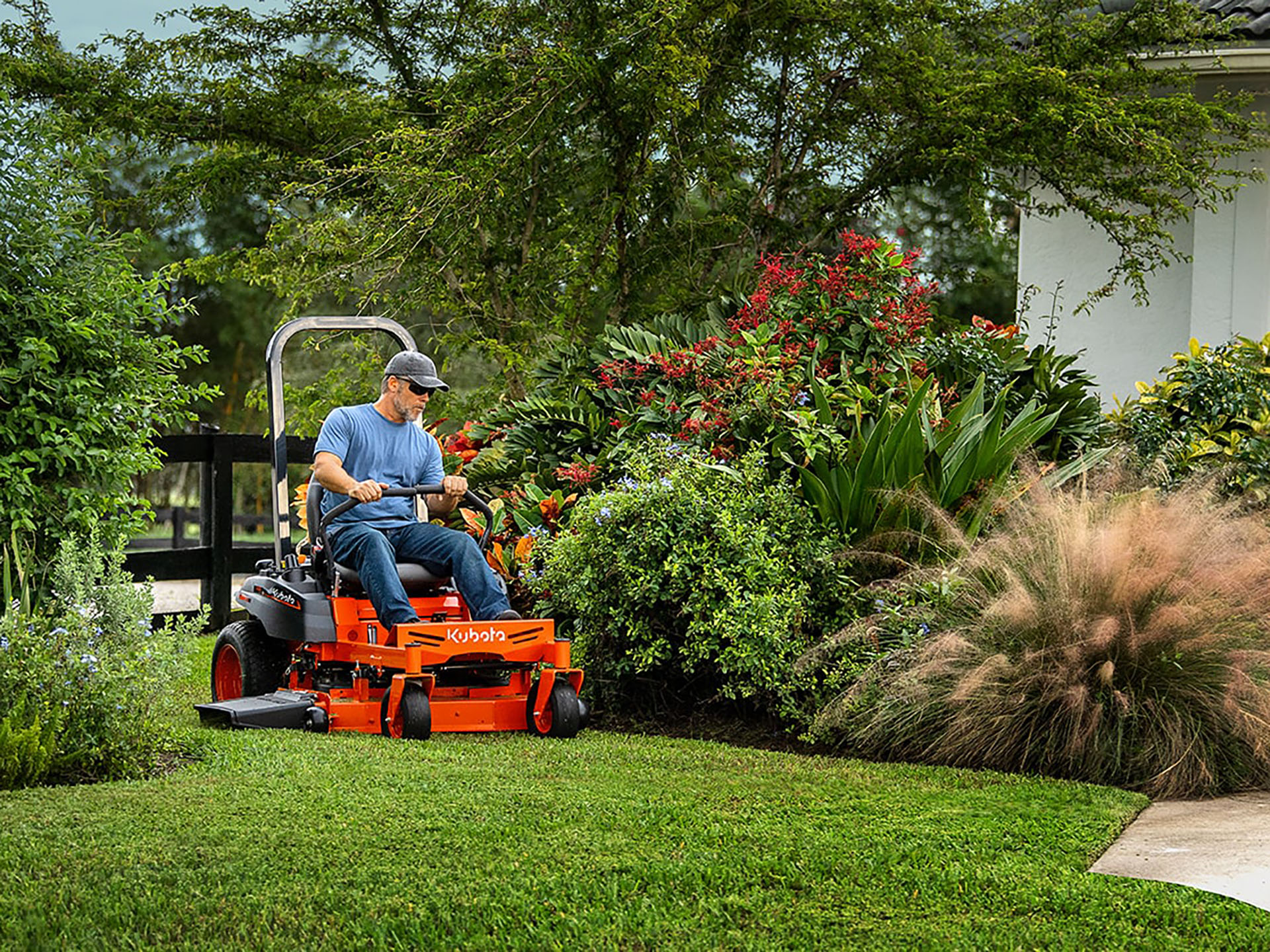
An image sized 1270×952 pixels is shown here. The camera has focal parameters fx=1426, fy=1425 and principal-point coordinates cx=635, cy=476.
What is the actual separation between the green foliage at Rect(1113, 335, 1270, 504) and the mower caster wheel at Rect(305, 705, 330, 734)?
4540 mm

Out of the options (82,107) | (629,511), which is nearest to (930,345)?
(629,511)

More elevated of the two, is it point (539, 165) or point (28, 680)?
point (539, 165)

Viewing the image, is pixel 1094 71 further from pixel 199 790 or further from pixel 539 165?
pixel 199 790

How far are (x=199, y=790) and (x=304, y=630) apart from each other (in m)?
1.65

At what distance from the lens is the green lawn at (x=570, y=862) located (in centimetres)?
385

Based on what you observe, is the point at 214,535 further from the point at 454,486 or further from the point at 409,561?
the point at 454,486

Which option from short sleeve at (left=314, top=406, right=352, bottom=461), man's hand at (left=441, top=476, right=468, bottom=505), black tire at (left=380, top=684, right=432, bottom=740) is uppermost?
short sleeve at (left=314, top=406, right=352, bottom=461)

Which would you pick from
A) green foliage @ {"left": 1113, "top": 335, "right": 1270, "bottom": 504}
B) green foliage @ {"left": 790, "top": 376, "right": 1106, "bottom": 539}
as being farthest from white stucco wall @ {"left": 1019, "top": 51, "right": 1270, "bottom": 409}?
green foliage @ {"left": 790, "top": 376, "right": 1106, "bottom": 539}

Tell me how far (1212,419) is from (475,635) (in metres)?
4.90

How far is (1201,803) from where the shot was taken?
5.53 m

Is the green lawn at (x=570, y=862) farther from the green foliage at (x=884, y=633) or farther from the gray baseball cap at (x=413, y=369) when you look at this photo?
the gray baseball cap at (x=413, y=369)

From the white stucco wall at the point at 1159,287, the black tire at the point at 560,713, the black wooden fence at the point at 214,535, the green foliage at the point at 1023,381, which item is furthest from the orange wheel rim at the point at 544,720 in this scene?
the black wooden fence at the point at 214,535

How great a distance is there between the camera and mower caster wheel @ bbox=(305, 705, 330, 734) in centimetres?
656

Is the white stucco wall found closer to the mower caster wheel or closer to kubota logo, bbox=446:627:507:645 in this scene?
kubota logo, bbox=446:627:507:645
